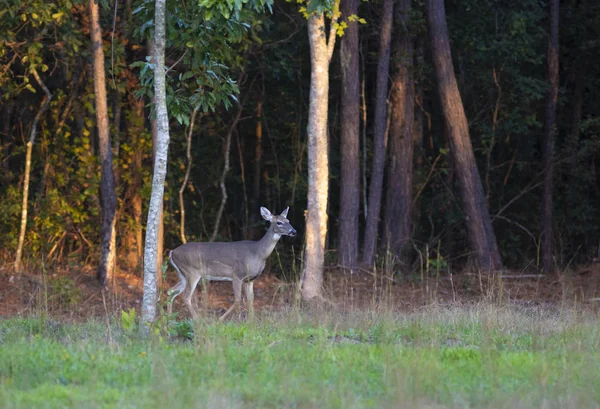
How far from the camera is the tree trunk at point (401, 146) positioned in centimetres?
2003

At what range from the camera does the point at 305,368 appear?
7.64 meters

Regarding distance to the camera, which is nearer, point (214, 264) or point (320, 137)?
point (320, 137)

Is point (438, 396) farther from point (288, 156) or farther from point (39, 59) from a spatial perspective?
point (288, 156)

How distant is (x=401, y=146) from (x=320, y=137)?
6.00 metres

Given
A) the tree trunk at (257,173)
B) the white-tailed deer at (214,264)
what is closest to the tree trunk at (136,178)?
the white-tailed deer at (214,264)

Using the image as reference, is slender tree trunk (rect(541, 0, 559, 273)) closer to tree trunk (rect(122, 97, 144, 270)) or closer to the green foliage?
tree trunk (rect(122, 97, 144, 270))

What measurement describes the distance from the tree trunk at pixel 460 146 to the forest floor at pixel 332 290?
33.7 inches

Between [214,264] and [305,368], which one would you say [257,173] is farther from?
[305,368]

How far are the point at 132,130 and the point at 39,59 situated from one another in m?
3.76

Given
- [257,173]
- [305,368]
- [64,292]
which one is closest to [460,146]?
[257,173]

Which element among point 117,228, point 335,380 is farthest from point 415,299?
A: point 335,380

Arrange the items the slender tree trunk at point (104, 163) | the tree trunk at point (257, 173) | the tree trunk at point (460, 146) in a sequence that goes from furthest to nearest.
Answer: the tree trunk at point (257, 173) → the tree trunk at point (460, 146) → the slender tree trunk at point (104, 163)

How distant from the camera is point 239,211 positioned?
26.2 m

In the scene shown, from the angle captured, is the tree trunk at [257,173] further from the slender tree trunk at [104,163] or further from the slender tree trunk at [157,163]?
the slender tree trunk at [157,163]
